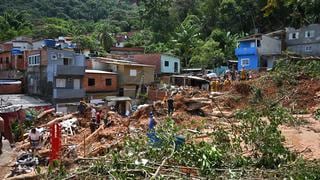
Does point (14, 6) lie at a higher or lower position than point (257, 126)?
higher

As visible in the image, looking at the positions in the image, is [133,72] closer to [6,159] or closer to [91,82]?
[91,82]

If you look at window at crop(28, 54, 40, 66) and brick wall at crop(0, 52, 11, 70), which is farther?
brick wall at crop(0, 52, 11, 70)

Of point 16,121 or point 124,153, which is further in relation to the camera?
point 16,121

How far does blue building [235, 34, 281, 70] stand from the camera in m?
36.1

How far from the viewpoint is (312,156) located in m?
8.59

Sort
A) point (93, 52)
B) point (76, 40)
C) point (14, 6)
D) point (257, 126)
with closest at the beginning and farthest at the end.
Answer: point (257, 126) < point (93, 52) < point (76, 40) < point (14, 6)

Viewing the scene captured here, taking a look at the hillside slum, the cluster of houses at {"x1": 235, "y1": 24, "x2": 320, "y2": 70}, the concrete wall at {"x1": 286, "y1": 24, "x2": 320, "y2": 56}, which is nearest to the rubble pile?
the hillside slum

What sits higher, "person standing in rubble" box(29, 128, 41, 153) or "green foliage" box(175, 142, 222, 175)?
"green foliage" box(175, 142, 222, 175)

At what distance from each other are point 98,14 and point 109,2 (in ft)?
38.8

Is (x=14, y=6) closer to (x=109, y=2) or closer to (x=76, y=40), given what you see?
(x=109, y=2)

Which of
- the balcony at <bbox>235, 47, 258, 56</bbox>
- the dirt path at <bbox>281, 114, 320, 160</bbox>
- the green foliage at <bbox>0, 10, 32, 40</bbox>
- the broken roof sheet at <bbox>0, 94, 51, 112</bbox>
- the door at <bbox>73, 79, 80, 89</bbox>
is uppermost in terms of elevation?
the green foliage at <bbox>0, 10, 32, 40</bbox>

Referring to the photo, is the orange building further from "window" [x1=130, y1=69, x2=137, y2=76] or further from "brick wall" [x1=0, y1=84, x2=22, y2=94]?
"brick wall" [x1=0, y1=84, x2=22, y2=94]

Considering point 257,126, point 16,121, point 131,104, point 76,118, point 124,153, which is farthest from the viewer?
point 131,104

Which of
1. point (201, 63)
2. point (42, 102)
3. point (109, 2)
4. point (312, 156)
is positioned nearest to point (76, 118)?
point (42, 102)
